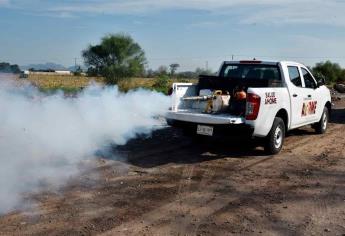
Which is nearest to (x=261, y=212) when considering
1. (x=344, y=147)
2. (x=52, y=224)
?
(x=52, y=224)

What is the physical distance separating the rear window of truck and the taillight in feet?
4.34

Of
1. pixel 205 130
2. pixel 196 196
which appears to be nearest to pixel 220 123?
pixel 205 130

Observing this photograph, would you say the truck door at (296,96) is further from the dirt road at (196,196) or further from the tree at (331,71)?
the tree at (331,71)

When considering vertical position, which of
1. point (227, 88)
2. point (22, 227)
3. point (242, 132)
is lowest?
point (22, 227)

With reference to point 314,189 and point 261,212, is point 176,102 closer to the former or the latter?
point 314,189

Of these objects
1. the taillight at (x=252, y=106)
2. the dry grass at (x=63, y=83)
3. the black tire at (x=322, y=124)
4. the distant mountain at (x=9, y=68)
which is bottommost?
the dry grass at (x=63, y=83)

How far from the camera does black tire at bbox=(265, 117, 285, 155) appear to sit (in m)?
Result: 9.38

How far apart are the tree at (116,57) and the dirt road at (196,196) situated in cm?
2735

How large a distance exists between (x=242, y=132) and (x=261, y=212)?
305 cm

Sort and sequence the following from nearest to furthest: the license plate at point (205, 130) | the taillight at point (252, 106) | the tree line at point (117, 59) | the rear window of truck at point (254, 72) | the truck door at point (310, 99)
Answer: the taillight at point (252, 106) < the license plate at point (205, 130) < the rear window of truck at point (254, 72) < the truck door at point (310, 99) < the tree line at point (117, 59)

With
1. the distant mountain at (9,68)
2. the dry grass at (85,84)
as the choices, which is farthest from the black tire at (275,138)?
the dry grass at (85,84)

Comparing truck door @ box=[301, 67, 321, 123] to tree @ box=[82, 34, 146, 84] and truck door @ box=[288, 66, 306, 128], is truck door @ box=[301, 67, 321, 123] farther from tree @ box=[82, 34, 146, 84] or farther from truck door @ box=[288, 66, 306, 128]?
tree @ box=[82, 34, 146, 84]

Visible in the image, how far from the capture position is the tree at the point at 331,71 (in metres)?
61.2

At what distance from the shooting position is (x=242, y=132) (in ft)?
29.1
